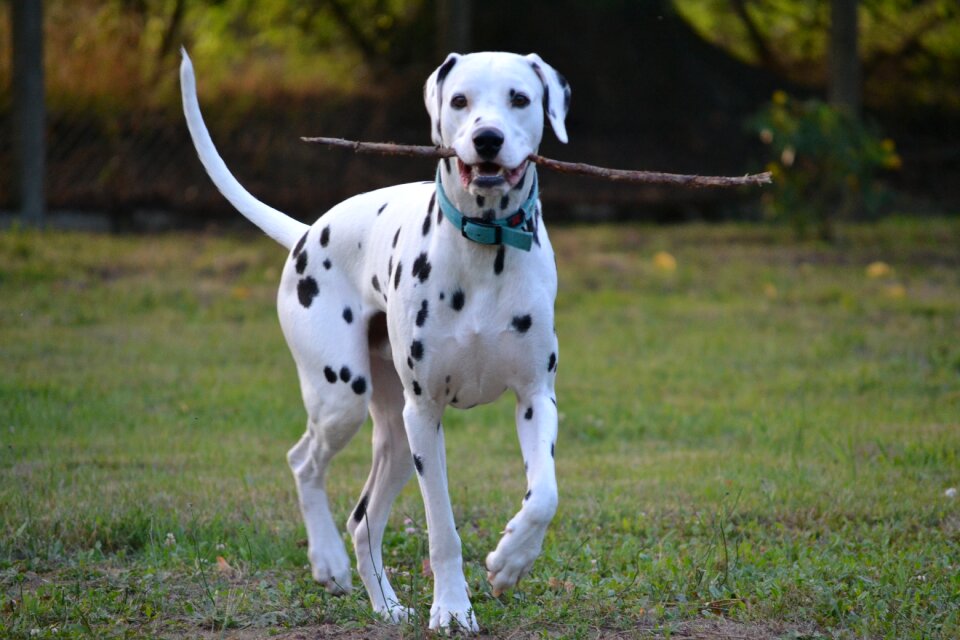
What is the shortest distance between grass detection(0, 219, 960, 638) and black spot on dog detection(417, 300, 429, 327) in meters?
0.96

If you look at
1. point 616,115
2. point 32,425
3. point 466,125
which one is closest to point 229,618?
point 466,125

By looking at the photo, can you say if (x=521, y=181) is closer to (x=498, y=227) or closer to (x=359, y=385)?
(x=498, y=227)

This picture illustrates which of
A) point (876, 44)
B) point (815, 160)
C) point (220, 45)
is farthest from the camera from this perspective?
point (876, 44)

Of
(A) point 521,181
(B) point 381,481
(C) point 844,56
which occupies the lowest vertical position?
(B) point 381,481

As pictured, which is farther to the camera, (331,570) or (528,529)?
(331,570)

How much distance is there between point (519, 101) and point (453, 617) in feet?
6.06

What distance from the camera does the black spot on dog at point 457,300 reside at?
458cm

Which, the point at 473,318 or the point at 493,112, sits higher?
the point at 493,112

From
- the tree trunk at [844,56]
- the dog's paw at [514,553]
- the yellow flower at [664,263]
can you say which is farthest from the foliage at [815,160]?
the dog's paw at [514,553]

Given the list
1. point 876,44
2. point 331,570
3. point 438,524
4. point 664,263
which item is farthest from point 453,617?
point 876,44

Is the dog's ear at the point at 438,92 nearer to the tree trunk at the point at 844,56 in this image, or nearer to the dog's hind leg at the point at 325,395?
the dog's hind leg at the point at 325,395

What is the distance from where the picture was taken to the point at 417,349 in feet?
15.1

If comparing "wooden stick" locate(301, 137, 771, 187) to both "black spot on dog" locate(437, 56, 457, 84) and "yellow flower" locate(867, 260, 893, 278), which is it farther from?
"yellow flower" locate(867, 260, 893, 278)

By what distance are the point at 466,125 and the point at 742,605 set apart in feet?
6.80
